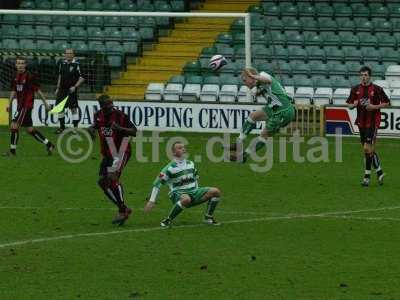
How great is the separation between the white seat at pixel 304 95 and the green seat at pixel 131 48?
211 inches

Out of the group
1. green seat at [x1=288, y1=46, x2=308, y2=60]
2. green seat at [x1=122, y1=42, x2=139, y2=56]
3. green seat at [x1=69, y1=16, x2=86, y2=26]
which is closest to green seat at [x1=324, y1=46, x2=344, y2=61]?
green seat at [x1=288, y1=46, x2=308, y2=60]

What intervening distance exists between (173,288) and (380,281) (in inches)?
101

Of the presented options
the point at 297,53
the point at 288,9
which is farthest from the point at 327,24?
the point at 297,53

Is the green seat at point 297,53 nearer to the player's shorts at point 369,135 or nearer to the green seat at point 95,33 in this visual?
the green seat at point 95,33

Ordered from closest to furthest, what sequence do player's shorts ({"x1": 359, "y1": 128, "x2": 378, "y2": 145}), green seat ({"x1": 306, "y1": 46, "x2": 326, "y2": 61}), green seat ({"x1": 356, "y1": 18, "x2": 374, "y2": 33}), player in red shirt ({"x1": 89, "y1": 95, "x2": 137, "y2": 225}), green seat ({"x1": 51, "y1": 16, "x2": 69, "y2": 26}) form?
player in red shirt ({"x1": 89, "y1": 95, "x2": 137, "y2": 225}), player's shorts ({"x1": 359, "y1": 128, "x2": 378, "y2": 145}), green seat ({"x1": 306, "y1": 46, "x2": 326, "y2": 61}), green seat ({"x1": 356, "y1": 18, "x2": 374, "y2": 33}), green seat ({"x1": 51, "y1": 16, "x2": 69, "y2": 26})

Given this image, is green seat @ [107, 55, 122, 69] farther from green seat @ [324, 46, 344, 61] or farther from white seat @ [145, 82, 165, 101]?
green seat @ [324, 46, 344, 61]

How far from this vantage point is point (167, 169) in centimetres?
1972

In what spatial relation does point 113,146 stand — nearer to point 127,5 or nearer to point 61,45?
point 61,45

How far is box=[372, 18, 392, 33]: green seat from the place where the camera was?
128 ft

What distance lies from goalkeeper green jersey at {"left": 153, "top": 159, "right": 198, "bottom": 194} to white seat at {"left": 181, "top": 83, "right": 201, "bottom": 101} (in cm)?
1652

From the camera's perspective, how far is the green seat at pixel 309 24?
3961 centimetres

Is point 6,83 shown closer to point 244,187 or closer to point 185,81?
point 185,81

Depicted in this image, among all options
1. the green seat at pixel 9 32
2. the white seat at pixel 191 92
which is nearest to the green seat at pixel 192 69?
the white seat at pixel 191 92

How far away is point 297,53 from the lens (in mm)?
38594
